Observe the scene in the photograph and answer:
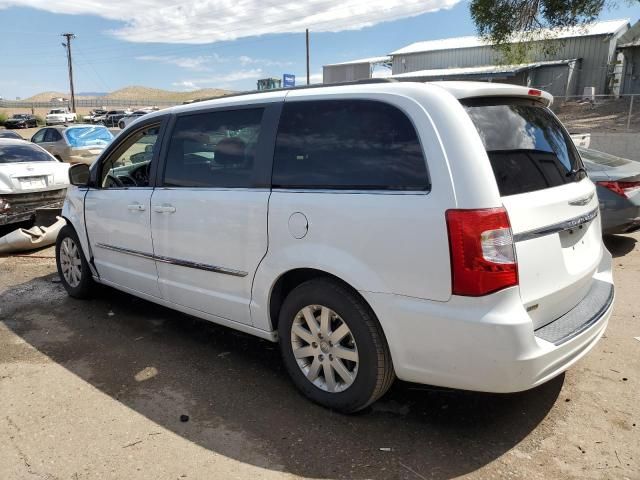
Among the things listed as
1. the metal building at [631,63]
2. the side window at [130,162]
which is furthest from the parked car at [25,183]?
the metal building at [631,63]

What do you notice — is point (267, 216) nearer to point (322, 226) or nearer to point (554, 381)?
point (322, 226)

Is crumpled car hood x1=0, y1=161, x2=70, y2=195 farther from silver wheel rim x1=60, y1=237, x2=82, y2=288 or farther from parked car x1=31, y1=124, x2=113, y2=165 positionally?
parked car x1=31, y1=124, x2=113, y2=165

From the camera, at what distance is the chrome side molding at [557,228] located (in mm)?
2600

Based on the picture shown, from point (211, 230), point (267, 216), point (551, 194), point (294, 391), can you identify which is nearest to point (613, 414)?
point (551, 194)

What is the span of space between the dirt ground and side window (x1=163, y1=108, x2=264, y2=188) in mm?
1364

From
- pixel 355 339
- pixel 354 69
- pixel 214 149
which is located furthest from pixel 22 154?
pixel 354 69

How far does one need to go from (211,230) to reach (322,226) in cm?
99

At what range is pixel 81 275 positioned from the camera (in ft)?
17.3

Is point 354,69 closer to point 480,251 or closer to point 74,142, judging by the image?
point 74,142

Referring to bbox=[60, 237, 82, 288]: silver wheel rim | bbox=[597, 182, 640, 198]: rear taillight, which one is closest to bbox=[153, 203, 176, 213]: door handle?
bbox=[60, 237, 82, 288]: silver wheel rim

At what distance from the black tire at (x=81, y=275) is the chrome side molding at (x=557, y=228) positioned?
13.5 ft

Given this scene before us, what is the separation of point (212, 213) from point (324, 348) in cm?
120

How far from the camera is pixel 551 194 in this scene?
9.41 ft

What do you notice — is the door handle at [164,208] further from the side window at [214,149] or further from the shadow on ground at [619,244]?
the shadow on ground at [619,244]
